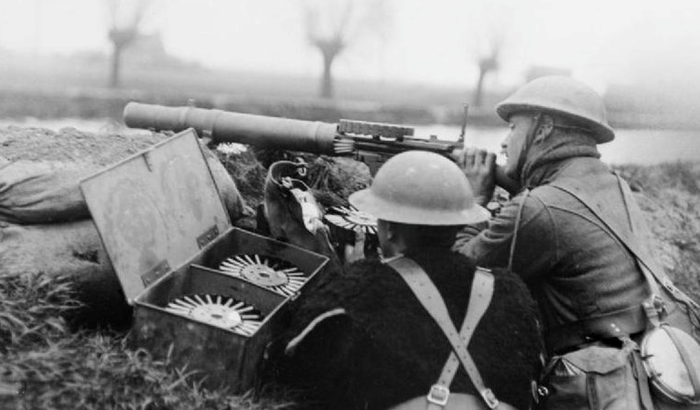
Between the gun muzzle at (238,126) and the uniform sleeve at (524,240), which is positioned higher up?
the gun muzzle at (238,126)

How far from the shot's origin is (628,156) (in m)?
8.16

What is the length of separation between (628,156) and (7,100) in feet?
20.3

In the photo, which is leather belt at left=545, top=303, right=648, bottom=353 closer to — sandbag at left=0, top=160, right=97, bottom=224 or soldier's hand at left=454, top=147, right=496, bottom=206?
soldier's hand at left=454, top=147, right=496, bottom=206

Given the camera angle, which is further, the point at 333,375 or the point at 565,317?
the point at 565,317

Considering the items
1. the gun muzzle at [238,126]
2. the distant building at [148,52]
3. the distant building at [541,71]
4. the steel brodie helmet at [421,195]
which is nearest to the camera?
the steel brodie helmet at [421,195]

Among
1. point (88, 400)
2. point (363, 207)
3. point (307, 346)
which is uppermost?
point (363, 207)

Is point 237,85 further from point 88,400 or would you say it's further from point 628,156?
point 628,156

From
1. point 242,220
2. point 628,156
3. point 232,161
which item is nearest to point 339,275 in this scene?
point 242,220

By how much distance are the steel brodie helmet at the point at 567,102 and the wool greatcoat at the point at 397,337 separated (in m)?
1.38

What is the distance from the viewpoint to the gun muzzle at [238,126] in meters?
5.11

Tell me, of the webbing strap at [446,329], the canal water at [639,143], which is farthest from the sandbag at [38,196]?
the canal water at [639,143]

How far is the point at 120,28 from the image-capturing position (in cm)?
562

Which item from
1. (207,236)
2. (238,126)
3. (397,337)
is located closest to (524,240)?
(397,337)

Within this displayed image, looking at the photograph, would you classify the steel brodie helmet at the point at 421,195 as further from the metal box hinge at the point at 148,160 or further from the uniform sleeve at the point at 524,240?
the metal box hinge at the point at 148,160
